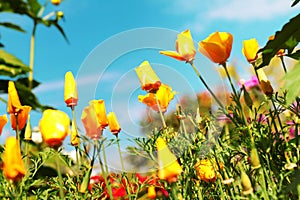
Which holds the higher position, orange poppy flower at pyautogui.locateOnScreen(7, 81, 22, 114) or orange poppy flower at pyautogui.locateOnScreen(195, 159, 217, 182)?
orange poppy flower at pyautogui.locateOnScreen(7, 81, 22, 114)

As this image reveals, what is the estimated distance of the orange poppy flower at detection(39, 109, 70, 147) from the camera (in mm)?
625

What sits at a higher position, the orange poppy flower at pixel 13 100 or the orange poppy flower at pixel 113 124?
the orange poppy flower at pixel 13 100

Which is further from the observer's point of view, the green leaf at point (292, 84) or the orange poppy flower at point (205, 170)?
the orange poppy flower at point (205, 170)

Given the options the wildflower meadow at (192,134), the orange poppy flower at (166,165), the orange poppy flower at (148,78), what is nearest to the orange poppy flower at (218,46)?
the wildflower meadow at (192,134)

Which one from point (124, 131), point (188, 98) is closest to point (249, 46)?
point (188, 98)

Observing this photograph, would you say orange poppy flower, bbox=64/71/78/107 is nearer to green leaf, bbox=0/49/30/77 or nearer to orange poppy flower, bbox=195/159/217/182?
orange poppy flower, bbox=195/159/217/182

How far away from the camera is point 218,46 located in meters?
0.83

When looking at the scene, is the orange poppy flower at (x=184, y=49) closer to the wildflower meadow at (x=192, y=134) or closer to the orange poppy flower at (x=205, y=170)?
the wildflower meadow at (x=192, y=134)

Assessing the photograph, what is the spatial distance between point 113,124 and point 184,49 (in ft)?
0.66

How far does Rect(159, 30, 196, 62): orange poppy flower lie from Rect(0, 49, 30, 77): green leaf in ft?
5.93

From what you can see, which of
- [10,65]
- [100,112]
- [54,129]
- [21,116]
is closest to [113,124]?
[100,112]

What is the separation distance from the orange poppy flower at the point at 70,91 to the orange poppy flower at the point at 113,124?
0.11 meters

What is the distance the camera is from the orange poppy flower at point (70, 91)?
81 centimetres

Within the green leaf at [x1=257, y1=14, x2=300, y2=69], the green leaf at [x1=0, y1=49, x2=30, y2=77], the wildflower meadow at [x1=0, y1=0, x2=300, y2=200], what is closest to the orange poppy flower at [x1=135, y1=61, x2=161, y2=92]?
the wildflower meadow at [x1=0, y1=0, x2=300, y2=200]
